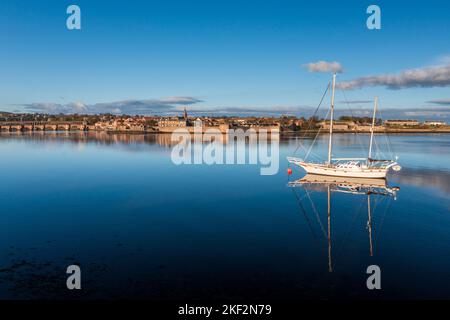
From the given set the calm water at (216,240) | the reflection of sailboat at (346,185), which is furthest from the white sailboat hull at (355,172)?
the calm water at (216,240)

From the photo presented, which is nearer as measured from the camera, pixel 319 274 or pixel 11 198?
pixel 319 274

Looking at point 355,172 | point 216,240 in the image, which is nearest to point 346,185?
point 355,172

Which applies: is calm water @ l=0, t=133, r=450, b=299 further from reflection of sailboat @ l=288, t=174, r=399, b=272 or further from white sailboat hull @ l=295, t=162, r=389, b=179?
white sailboat hull @ l=295, t=162, r=389, b=179

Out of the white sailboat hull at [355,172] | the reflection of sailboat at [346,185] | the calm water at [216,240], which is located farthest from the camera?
the white sailboat hull at [355,172]

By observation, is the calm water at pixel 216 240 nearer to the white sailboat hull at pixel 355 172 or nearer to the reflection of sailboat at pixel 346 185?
the reflection of sailboat at pixel 346 185

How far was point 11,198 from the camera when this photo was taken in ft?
56.2

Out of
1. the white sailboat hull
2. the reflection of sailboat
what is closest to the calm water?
the reflection of sailboat

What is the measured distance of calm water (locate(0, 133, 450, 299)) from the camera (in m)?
A: 8.05

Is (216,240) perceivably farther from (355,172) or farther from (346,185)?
(355,172)

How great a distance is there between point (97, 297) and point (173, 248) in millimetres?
3182

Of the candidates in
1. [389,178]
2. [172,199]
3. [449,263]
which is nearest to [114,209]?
[172,199]

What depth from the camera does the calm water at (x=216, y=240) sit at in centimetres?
805
